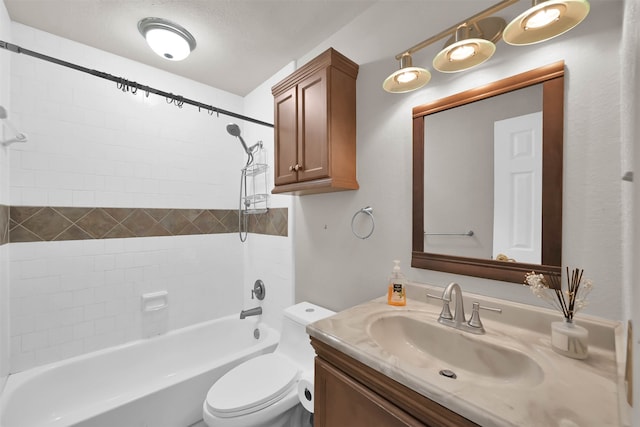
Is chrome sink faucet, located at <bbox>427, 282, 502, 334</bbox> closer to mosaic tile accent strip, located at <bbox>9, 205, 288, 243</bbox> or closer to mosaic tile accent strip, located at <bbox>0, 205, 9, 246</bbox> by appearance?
mosaic tile accent strip, located at <bbox>9, 205, 288, 243</bbox>

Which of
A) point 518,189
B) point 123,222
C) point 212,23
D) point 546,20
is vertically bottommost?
point 123,222

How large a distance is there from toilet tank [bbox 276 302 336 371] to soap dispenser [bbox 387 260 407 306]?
58 cm

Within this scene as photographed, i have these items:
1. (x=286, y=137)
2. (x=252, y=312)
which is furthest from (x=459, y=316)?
(x=252, y=312)

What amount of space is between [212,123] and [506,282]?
8.58ft

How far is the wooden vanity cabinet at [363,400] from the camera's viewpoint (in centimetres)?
64

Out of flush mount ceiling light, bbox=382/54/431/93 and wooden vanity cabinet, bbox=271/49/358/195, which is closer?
flush mount ceiling light, bbox=382/54/431/93

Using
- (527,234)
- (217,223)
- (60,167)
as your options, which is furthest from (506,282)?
(60,167)

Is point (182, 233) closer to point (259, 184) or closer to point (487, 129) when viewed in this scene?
point (259, 184)

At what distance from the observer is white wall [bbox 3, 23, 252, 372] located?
1.71m

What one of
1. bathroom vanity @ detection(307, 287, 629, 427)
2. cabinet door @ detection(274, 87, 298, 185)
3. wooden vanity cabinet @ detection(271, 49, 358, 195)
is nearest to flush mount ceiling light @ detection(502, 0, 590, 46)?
wooden vanity cabinet @ detection(271, 49, 358, 195)

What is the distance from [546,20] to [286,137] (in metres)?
1.31

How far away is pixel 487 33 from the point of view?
1030mm

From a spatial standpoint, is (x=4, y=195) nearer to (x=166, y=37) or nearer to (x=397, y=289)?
(x=166, y=37)

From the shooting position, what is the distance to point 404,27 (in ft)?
4.46
